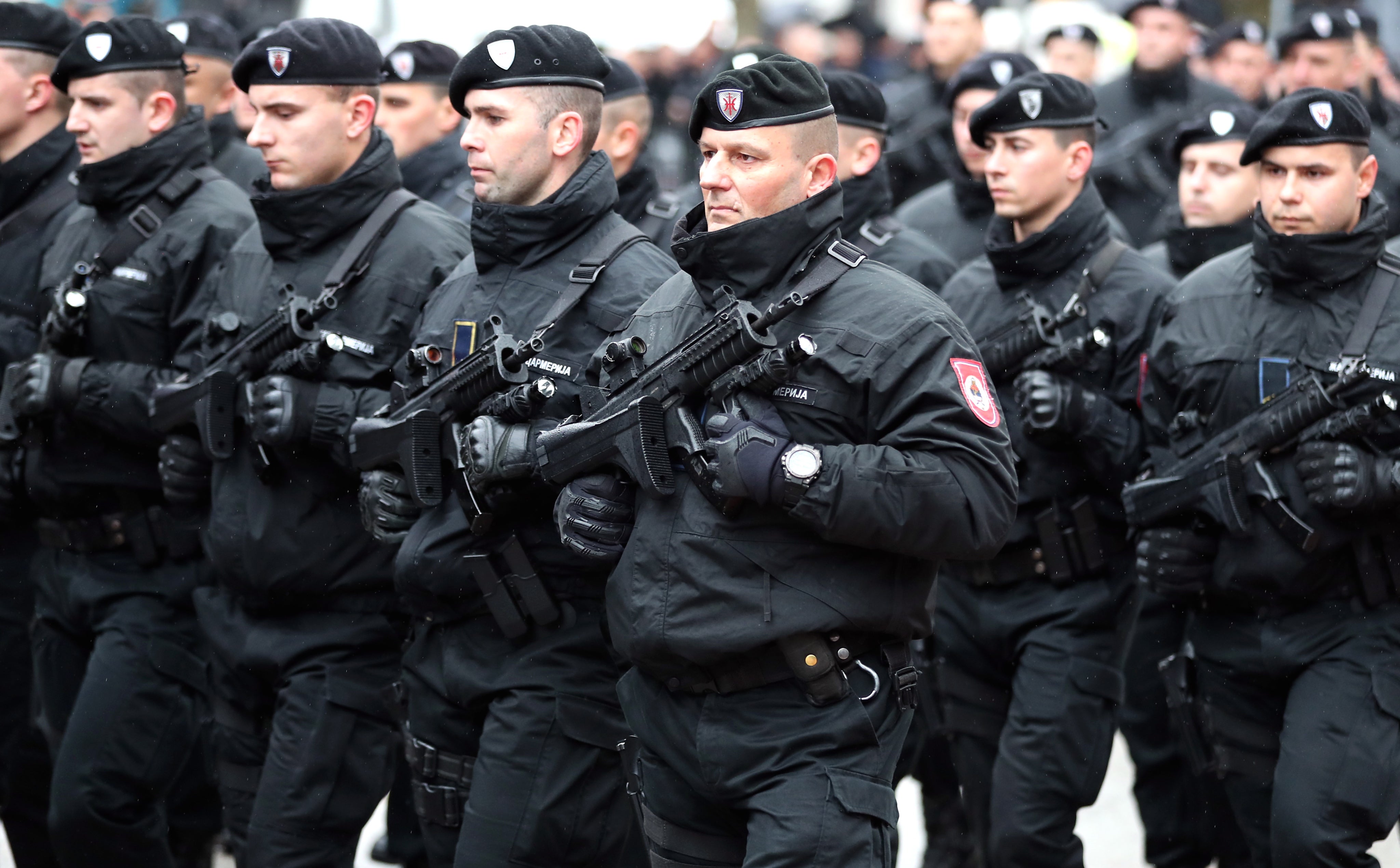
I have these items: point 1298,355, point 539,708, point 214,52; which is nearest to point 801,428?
point 539,708

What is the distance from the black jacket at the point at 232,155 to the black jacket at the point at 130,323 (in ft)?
3.83

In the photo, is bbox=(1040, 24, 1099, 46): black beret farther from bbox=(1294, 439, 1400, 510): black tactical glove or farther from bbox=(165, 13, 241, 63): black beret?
bbox=(1294, 439, 1400, 510): black tactical glove

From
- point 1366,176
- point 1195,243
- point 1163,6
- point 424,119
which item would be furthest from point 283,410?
point 1163,6

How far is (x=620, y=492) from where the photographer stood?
4.22 meters

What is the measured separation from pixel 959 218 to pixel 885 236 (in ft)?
4.91

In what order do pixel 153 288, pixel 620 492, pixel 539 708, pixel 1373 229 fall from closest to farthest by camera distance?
pixel 620 492
pixel 539 708
pixel 1373 229
pixel 153 288

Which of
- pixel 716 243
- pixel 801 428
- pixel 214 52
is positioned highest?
pixel 716 243

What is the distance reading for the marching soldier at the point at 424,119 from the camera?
25.2 ft

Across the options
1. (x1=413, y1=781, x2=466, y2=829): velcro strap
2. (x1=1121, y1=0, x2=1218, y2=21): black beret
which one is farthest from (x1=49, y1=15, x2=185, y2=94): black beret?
(x1=1121, y1=0, x2=1218, y2=21): black beret

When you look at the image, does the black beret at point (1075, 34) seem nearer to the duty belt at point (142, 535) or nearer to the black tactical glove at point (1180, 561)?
the black tactical glove at point (1180, 561)

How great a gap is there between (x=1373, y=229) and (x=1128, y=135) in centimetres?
492

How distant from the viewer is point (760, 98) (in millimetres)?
4141

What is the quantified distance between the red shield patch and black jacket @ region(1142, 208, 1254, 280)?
2.96 metres

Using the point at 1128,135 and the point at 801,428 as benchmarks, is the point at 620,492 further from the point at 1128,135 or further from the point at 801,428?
the point at 1128,135
